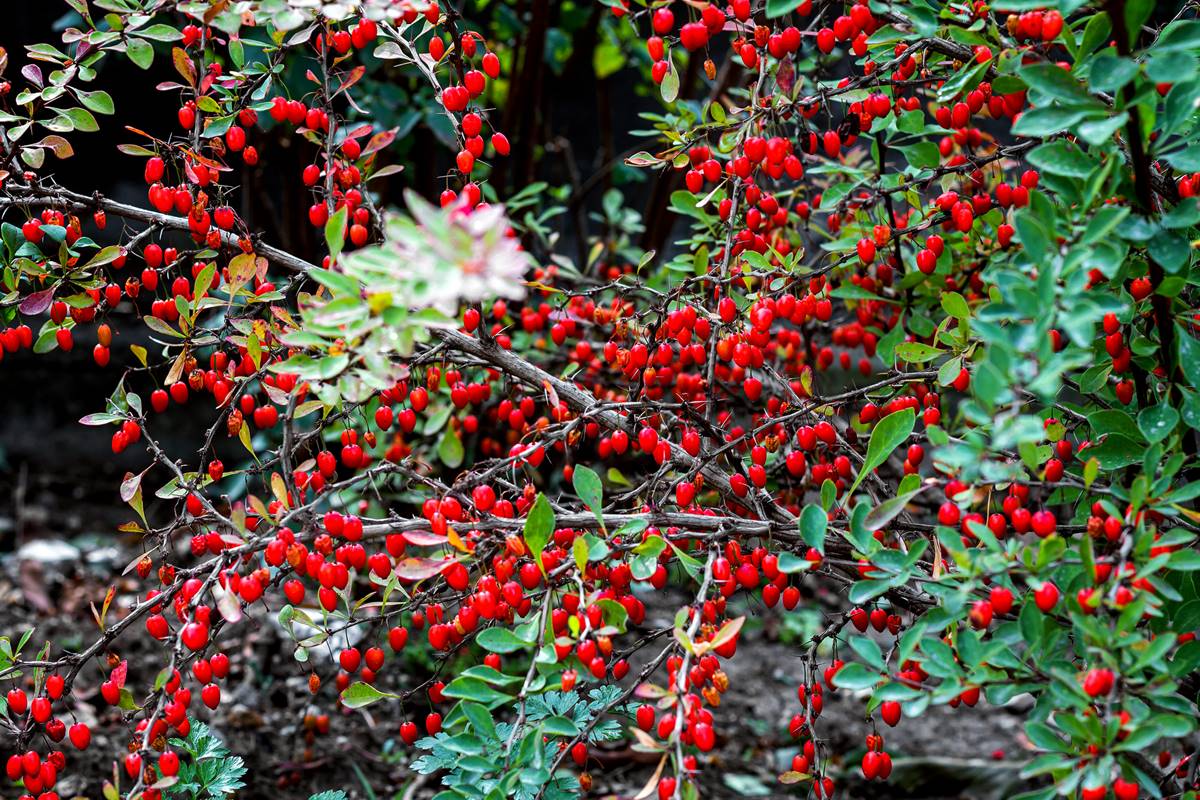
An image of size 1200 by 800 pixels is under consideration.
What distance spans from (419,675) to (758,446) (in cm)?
181

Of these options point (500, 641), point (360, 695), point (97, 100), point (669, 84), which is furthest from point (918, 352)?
point (97, 100)

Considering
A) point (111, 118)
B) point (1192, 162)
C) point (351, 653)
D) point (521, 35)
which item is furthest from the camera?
point (111, 118)

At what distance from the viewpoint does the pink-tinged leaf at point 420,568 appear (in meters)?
1.43

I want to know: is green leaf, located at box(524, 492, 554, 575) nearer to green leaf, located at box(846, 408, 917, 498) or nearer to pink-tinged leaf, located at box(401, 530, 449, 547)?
pink-tinged leaf, located at box(401, 530, 449, 547)

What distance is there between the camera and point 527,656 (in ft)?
10.6

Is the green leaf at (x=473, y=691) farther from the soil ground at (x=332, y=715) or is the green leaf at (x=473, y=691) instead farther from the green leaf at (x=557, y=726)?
the soil ground at (x=332, y=715)

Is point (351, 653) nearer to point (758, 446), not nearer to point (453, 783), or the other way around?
point (453, 783)

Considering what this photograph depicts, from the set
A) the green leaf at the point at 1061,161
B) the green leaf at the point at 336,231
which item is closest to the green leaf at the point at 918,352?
the green leaf at the point at 1061,161

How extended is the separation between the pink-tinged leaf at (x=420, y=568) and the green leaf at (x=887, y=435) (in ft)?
2.03

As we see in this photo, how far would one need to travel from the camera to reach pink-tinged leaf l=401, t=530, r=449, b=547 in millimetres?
1455

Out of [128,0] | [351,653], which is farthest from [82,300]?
[351,653]

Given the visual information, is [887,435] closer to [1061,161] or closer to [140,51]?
[1061,161]

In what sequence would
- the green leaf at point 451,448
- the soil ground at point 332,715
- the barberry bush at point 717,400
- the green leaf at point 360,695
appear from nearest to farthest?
the barberry bush at point 717,400 < the green leaf at point 360,695 < the green leaf at point 451,448 < the soil ground at point 332,715

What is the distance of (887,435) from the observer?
5.06 feet
